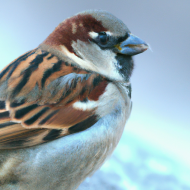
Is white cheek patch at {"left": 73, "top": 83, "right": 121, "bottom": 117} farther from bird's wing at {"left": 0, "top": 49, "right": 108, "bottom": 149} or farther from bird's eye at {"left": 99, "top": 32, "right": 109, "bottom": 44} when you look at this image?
bird's eye at {"left": 99, "top": 32, "right": 109, "bottom": 44}

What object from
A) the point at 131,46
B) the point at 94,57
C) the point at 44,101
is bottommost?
the point at 44,101

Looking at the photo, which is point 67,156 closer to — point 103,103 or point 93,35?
point 103,103

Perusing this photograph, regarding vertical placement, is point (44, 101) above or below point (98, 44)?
below

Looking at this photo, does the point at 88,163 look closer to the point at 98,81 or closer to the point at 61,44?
the point at 98,81

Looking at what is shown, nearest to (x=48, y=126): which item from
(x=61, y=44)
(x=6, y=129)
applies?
(x=6, y=129)

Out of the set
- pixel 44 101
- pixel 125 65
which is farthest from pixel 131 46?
pixel 44 101

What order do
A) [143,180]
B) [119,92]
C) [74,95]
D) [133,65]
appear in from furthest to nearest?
[143,180] < [133,65] < [119,92] < [74,95]

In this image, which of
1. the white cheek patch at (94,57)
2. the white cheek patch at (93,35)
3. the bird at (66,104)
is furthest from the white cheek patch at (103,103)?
the white cheek patch at (93,35)
